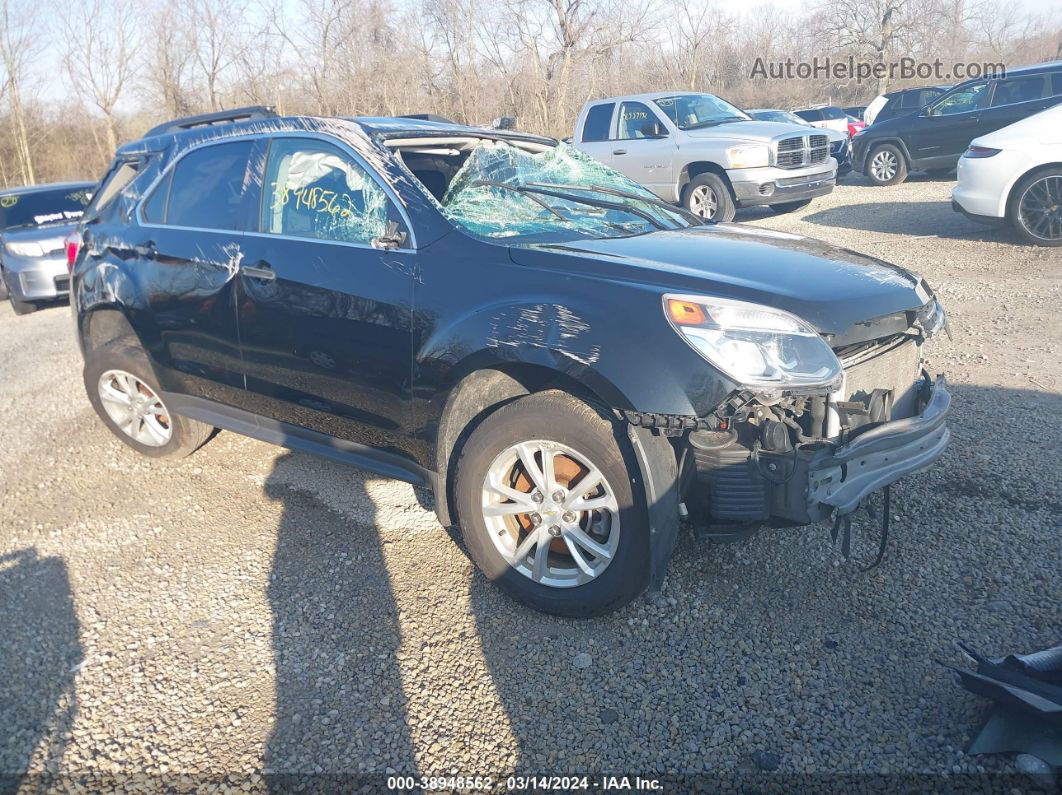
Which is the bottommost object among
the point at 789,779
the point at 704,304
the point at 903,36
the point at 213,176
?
the point at 789,779

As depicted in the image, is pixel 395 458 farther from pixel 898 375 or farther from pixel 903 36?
pixel 903 36

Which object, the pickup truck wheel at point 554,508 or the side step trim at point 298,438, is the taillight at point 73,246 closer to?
the side step trim at point 298,438

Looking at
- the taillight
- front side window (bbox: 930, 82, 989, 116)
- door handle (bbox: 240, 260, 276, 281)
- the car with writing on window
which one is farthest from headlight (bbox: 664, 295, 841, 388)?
the car with writing on window

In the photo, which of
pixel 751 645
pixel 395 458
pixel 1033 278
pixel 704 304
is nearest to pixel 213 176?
pixel 395 458

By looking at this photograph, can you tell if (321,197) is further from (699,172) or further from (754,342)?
(699,172)

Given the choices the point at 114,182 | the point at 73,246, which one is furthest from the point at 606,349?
the point at 73,246

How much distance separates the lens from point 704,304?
2.76 m

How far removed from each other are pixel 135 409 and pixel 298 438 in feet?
4.93

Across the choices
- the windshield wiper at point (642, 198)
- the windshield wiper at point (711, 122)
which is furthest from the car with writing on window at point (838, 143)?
the windshield wiper at point (642, 198)

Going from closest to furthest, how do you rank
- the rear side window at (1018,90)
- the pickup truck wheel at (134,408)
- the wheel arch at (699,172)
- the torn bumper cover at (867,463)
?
1. the torn bumper cover at (867,463)
2. the pickup truck wheel at (134,408)
3. the wheel arch at (699,172)
4. the rear side window at (1018,90)

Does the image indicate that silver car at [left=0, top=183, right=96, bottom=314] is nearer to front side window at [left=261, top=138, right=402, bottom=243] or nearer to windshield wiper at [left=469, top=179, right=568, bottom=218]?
front side window at [left=261, top=138, right=402, bottom=243]

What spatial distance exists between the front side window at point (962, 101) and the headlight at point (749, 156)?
500 cm

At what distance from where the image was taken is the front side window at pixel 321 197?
3455 millimetres

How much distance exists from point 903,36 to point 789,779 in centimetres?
4332
